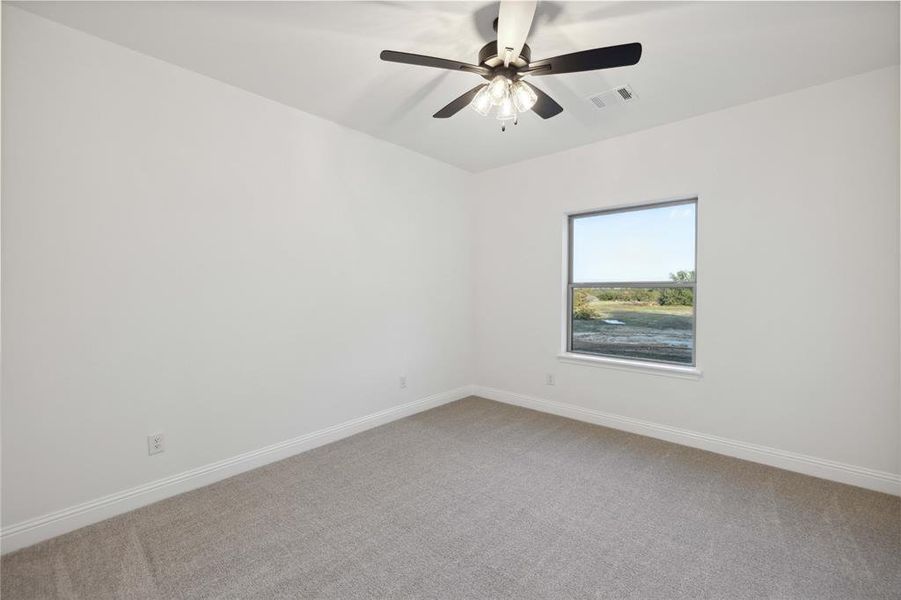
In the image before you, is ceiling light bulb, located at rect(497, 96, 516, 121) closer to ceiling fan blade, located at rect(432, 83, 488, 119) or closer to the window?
ceiling fan blade, located at rect(432, 83, 488, 119)

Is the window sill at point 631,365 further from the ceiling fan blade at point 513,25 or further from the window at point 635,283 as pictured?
the ceiling fan blade at point 513,25

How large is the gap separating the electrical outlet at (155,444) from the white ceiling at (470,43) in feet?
7.30

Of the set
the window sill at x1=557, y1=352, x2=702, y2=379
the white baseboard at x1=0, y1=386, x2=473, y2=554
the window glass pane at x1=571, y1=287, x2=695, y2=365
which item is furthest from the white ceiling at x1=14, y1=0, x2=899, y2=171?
the white baseboard at x1=0, y1=386, x2=473, y2=554

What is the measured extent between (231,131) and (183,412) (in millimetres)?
1843

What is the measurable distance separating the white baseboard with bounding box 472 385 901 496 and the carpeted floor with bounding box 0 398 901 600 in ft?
0.30

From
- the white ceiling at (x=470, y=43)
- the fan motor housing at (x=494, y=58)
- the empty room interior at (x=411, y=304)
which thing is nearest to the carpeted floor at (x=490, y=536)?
the empty room interior at (x=411, y=304)

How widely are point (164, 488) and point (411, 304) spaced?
7.54 ft

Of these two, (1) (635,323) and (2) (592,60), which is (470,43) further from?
(1) (635,323)

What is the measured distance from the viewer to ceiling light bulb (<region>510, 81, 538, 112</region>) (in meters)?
2.10

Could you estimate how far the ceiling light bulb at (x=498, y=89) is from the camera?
2.04 metres

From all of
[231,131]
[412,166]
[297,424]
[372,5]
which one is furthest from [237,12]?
[297,424]

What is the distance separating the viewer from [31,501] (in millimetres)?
1994

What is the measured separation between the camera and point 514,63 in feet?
6.52

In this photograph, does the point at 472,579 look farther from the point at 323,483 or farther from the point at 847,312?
the point at 847,312
